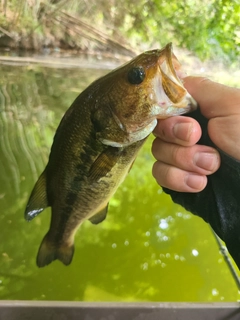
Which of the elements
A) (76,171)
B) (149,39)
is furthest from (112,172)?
(149,39)

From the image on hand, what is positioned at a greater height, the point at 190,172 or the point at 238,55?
the point at 190,172

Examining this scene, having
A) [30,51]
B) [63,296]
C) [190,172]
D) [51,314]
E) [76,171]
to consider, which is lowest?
[30,51]

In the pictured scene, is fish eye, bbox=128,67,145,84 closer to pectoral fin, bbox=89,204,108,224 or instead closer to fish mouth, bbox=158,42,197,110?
fish mouth, bbox=158,42,197,110

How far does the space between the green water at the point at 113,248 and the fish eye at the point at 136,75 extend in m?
1.44

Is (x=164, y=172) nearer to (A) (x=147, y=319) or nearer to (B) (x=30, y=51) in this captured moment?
(A) (x=147, y=319)

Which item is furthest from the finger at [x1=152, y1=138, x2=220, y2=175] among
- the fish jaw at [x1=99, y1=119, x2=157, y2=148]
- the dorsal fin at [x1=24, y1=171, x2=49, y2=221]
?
the dorsal fin at [x1=24, y1=171, x2=49, y2=221]

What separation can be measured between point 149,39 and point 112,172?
5505mm

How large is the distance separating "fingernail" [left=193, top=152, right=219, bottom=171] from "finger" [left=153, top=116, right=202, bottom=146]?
1.4 inches

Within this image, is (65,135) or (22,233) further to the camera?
(22,233)

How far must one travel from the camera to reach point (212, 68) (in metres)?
6.06

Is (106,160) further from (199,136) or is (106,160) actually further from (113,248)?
(113,248)

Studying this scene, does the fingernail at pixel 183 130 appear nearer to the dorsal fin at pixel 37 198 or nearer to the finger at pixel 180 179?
the finger at pixel 180 179

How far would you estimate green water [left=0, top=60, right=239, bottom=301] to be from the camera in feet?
6.18

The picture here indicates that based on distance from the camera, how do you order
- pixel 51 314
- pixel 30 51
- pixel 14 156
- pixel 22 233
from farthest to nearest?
pixel 30 51
pixel 14 156
pixel 22 233
pixel 51 314
